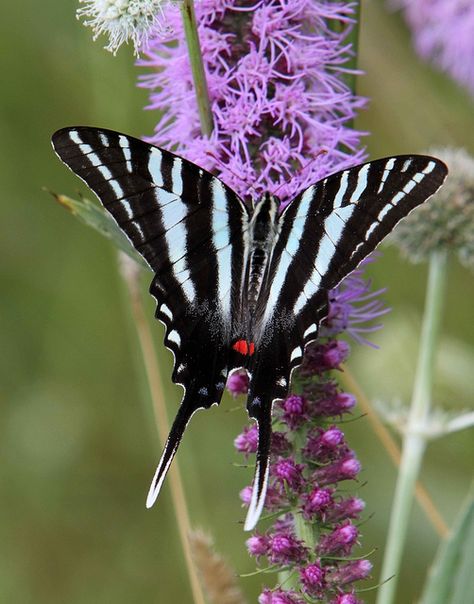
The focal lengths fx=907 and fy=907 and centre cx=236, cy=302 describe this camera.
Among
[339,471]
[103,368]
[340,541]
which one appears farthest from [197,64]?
[103,368]

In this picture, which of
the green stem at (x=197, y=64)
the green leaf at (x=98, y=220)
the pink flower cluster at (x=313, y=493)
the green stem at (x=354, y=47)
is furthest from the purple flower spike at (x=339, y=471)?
the green stem at (x=354, y=47)

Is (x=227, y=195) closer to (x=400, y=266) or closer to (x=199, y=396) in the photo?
(x=199, y=396)

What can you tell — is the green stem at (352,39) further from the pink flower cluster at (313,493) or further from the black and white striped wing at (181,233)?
the pink flower cluster at (313,493)

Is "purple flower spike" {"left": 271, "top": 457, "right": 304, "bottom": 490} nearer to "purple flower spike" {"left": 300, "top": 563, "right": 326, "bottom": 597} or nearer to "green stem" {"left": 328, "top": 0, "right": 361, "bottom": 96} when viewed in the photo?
"purple flower spike" {"left": 300, "top": 563, "right": 326, "bottom": 597}

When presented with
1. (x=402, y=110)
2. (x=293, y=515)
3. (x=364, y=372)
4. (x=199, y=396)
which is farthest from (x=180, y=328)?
(x=402, y=110)

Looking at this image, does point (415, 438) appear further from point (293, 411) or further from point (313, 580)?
point (313, 580)

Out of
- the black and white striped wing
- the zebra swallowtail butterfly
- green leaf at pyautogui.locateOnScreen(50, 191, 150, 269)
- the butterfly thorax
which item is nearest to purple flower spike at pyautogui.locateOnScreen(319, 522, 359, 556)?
the zebra swallowtail butterfly
